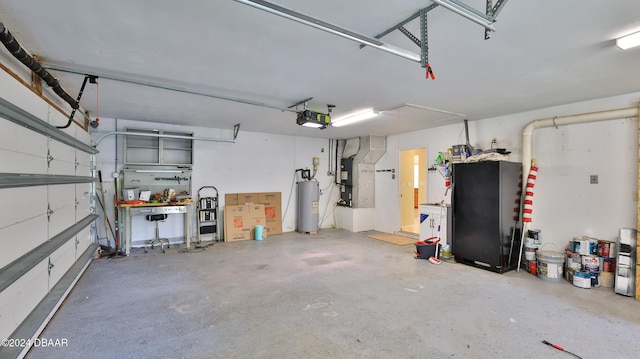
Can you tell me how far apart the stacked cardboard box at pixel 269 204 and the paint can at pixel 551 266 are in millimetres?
5130

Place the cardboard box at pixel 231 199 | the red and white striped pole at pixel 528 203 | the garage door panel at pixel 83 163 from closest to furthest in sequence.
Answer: the garage door panel at pixel 83 163, the red and white striped pole at pixel 528 203, the cardboard box at pixel 231 199

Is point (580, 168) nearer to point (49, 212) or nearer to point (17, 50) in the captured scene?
point (17, 50)

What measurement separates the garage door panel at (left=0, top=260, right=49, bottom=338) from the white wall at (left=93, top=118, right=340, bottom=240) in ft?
10.3

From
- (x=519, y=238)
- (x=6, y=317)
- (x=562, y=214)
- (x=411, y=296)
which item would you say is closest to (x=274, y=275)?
(x=411, y=296)

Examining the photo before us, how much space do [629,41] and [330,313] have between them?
3.42 m

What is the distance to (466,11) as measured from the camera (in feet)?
5.34

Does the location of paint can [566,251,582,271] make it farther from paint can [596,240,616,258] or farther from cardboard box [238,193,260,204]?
cardboard box [238,193,260,204]

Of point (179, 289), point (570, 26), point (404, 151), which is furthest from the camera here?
point (404, 151)

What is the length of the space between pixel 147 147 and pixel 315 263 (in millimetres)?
4053

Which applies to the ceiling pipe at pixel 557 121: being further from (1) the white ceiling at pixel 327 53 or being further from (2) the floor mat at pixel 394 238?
(2) the floor mat at pixel 394 238

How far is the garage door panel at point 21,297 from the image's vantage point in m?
1.96

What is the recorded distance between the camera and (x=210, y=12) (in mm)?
1957

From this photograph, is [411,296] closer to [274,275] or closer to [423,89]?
[274,275]

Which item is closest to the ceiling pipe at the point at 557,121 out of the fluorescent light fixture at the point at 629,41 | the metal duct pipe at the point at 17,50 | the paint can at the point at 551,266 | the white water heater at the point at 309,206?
the paint can at the point at 551,266
